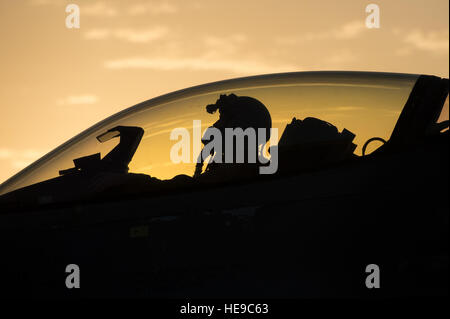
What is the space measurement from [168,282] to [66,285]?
696mm

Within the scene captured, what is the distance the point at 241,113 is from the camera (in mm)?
4965

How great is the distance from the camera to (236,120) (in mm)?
4926

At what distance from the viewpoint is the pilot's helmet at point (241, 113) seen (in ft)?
16.1

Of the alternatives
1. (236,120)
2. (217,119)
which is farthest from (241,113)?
(217,119)

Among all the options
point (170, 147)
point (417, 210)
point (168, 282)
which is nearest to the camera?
point (417, 210)

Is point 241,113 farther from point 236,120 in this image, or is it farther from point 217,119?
point 217,119

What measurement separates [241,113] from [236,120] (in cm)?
7

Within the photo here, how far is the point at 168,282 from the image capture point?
4492 millimetres

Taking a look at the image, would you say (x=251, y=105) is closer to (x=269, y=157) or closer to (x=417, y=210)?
(x=269, y=157)

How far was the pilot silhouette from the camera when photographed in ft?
15.5

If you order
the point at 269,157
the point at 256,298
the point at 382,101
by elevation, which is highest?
the point at 382,101

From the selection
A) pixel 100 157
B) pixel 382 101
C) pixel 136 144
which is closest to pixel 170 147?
pixel 136 144

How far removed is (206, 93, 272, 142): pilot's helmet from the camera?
4.89 m

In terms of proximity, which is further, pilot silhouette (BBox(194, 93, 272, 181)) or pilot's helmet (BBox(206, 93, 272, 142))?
pilot's helmet (BBox(206, 93, 272, 142))
